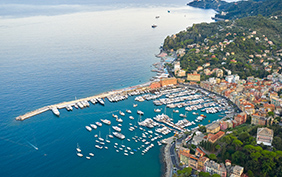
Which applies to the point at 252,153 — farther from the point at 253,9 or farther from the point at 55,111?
the point at 253,9

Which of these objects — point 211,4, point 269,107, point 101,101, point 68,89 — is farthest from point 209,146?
point 211,4

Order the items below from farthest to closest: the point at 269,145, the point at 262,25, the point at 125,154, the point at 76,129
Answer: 1. the point at 262,25
2. the point at 76,129
3. the point at 125,154
4. the point at 269,145

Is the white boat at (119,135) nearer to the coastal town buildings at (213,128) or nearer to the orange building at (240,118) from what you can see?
the coastal town buildings at (213,128)

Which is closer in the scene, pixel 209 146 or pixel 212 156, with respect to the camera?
pixel 212 156

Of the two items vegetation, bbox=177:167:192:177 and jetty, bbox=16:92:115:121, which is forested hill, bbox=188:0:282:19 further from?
vegetation, bbox=177:167:192:177

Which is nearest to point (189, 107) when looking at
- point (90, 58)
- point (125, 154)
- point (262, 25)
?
point (125, 154)

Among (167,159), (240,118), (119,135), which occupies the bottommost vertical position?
(167,159)

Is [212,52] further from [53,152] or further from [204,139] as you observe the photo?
[53,152]

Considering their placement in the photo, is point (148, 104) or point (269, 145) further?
point (148, 104)
